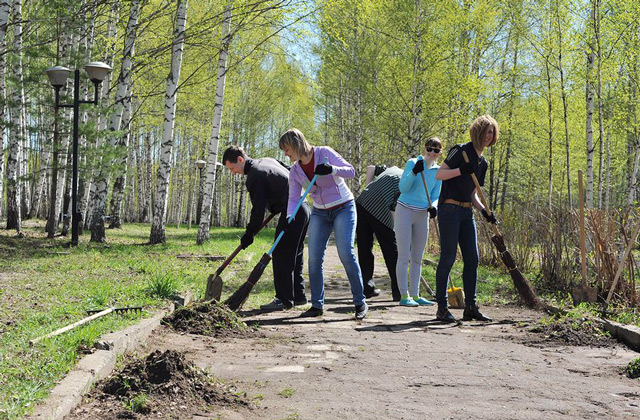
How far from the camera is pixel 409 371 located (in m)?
4.06

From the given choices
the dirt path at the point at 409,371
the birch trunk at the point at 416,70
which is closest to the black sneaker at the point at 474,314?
the dirt path at the point at 409,371

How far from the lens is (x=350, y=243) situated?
5871 mm

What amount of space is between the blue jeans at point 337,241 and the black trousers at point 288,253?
393 mm

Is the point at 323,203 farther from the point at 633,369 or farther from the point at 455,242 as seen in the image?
the point at 633,369

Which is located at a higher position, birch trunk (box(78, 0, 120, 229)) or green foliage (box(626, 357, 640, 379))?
birch trunk (box(78, 0, 120, 229))

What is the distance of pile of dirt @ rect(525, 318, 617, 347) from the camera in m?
5.12

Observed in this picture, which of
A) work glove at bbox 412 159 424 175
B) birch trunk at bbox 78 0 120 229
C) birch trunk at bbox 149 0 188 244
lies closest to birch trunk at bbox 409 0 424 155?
birch trunk at bbox 149 0 188 244

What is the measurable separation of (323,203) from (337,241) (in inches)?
15.3

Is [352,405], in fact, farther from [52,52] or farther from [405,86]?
[405,86]

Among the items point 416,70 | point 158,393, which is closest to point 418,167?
point 158,393

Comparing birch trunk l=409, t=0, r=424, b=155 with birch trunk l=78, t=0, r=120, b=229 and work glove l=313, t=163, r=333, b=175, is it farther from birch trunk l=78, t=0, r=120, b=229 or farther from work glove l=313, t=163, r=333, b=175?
work glove l=313, t=163, r=333, b=175

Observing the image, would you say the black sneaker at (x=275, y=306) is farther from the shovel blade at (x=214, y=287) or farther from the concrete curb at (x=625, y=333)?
the concrete curb at (x=625, y=333)

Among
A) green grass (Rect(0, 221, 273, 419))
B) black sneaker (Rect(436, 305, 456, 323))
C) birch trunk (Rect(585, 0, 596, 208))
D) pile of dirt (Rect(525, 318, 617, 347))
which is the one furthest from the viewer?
birch trunk (Rect(585, 0, 596, 208))

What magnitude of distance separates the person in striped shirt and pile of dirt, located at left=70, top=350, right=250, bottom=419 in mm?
4105
